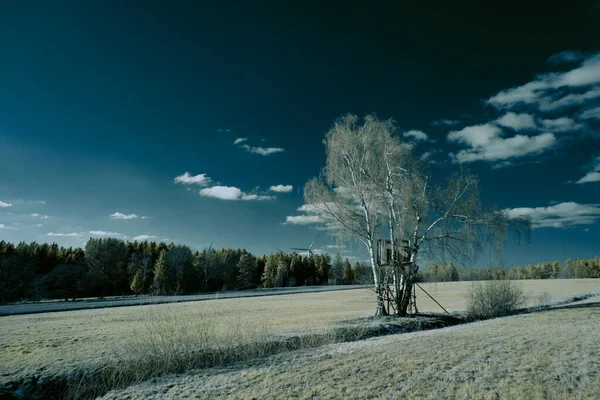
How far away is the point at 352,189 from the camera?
892 inches

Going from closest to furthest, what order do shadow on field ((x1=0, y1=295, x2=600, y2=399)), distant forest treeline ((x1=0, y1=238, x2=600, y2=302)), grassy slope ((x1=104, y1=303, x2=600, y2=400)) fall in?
grassy slope ((x1=104, y1=303, x2=600, y2=400)), shadow on field ((x1=0, y1=295, x2=600, y2=399)), distant forest treeline ((x1=0, y1=238, x2=600, y2=302))

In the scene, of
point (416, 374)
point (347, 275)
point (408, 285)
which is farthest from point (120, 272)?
point (347, 275)

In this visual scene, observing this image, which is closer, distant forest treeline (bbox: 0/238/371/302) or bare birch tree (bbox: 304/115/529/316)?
bare birch tree (bbox: 304/115/529/316)

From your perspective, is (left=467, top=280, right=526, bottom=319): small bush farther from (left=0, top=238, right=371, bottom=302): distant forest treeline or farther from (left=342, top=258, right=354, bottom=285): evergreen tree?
(left=342, top=258, right=354, bottom=285): evergreen tree

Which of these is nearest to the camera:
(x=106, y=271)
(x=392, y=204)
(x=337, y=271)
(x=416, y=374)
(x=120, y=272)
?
(x=416, y=374)

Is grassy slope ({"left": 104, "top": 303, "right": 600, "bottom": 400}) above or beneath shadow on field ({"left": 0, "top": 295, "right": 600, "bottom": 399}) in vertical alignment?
above

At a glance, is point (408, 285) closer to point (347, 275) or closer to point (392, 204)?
point (392, 204)

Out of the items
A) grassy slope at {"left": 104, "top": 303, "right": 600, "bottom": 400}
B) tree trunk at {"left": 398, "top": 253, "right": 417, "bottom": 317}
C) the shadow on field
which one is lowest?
the shadow on field

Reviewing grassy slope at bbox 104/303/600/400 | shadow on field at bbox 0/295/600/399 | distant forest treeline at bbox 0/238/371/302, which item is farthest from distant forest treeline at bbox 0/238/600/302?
grassy slope at bbox 104/303/600/400

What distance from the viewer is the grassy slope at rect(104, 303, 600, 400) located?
746 cm

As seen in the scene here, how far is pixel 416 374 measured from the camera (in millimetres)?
8547

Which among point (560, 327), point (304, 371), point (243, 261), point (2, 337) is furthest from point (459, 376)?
point (243, 261)

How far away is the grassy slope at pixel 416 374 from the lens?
7.46 m

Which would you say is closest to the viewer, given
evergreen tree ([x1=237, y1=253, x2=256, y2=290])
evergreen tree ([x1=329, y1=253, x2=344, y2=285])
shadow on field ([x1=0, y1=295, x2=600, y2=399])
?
shadow on field ([x1=0, y1=295, x2=600, y2=399])
